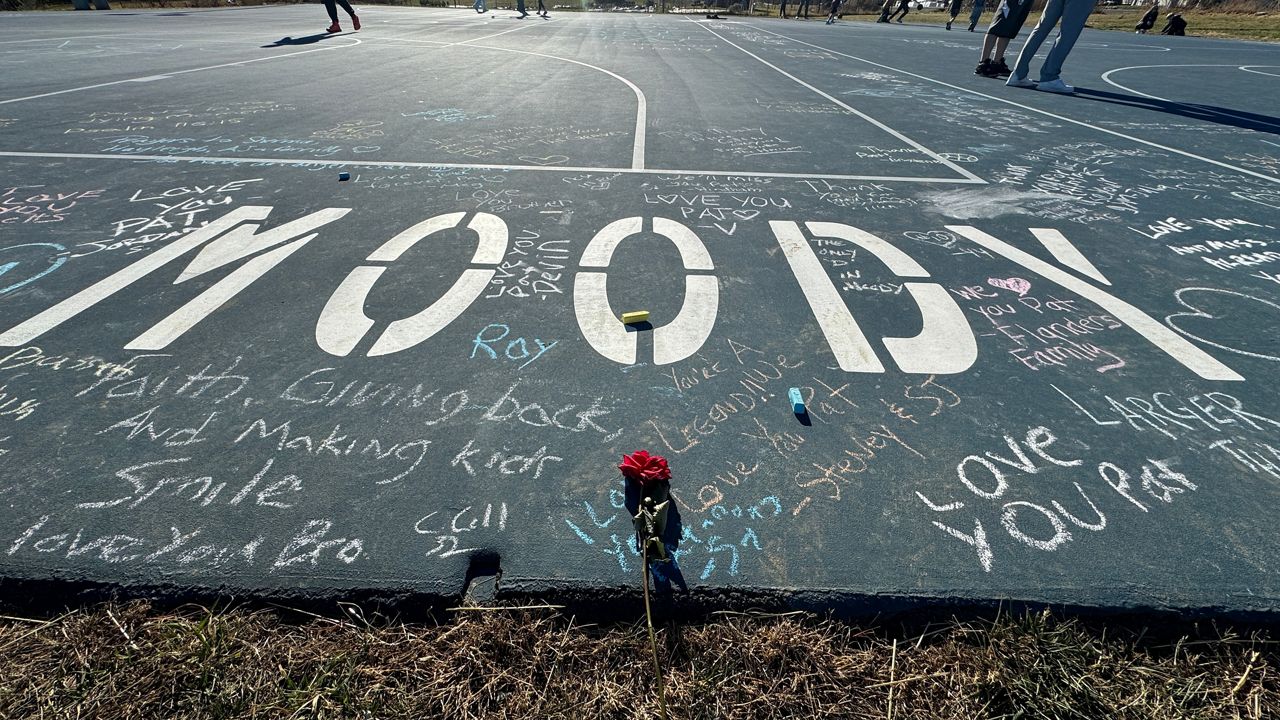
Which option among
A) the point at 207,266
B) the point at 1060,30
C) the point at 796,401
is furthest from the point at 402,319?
the point at 1060,30

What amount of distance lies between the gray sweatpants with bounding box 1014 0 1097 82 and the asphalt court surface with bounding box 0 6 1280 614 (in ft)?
17.1

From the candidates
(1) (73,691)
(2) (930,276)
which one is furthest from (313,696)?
(2) (930,276)

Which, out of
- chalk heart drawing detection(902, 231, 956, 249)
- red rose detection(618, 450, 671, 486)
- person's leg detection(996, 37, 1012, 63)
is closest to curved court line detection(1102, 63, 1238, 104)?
person's leg detection(996, 37, 1012, 63)

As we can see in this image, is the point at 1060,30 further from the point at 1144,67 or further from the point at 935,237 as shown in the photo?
the point at 935,237

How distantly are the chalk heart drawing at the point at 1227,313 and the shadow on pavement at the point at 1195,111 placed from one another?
928 centimetres

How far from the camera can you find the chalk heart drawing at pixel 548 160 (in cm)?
822

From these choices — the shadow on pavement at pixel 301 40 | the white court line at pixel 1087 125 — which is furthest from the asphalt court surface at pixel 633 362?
the shadow on pavement at pixel 301 40

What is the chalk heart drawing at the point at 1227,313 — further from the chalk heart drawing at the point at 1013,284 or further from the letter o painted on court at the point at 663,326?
the letter o painted on court at the point at 663,326

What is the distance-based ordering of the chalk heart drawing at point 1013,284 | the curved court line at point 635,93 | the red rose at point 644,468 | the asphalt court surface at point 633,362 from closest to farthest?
the asphalt court surface at point 633,362 < the red rose at point 644,468 < the chalk heart drawing at point 1013,284 < the curved court line at point 635,93

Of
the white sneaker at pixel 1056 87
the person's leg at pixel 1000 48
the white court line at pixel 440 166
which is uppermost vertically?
the person's leg at pixel 1000 48

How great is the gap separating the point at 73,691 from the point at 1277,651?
4775 mm

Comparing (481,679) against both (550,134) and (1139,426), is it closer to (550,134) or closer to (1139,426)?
(1139,426)

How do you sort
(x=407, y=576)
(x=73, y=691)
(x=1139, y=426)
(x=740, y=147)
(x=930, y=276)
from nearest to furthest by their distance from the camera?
(x=73, y=691) → (x=407, y=576) → (x=1139, y=426) → (x=930, y=276) → (x=740, y=147)

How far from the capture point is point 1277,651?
240 cm
